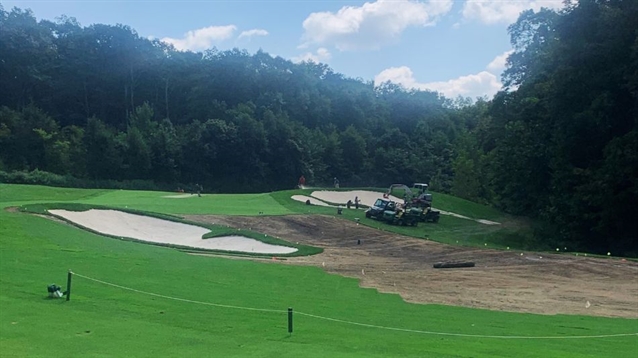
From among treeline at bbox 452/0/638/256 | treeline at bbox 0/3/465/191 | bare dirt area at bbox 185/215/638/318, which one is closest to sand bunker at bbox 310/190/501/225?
treeline at bbox 452/0/638/256

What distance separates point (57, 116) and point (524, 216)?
6648cm

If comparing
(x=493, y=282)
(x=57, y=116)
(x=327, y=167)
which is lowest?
(x=493, y=282)

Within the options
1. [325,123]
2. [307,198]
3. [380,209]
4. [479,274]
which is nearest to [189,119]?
[325,123]

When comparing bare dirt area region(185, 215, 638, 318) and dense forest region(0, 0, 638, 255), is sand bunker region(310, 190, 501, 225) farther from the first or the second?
bare dirt area region(185, 215, 638, 318)

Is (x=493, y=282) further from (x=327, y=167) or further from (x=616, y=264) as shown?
(x=327, y=167)

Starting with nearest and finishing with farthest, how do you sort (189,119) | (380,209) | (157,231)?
1. (157,231)
2. (380,209)
3. (189,119)

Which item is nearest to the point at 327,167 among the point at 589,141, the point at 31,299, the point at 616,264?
the point at 589,141

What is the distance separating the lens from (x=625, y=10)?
1350 inches

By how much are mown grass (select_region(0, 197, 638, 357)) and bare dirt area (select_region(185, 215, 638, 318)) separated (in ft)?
4.65

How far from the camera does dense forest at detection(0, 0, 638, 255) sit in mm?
35125

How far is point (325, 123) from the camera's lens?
104 meters

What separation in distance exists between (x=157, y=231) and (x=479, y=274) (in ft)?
52.6

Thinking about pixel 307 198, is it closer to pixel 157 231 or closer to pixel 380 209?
pixel 380 209

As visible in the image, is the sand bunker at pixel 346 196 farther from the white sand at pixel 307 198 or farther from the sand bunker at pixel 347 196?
the white sand at pixel 307 198
